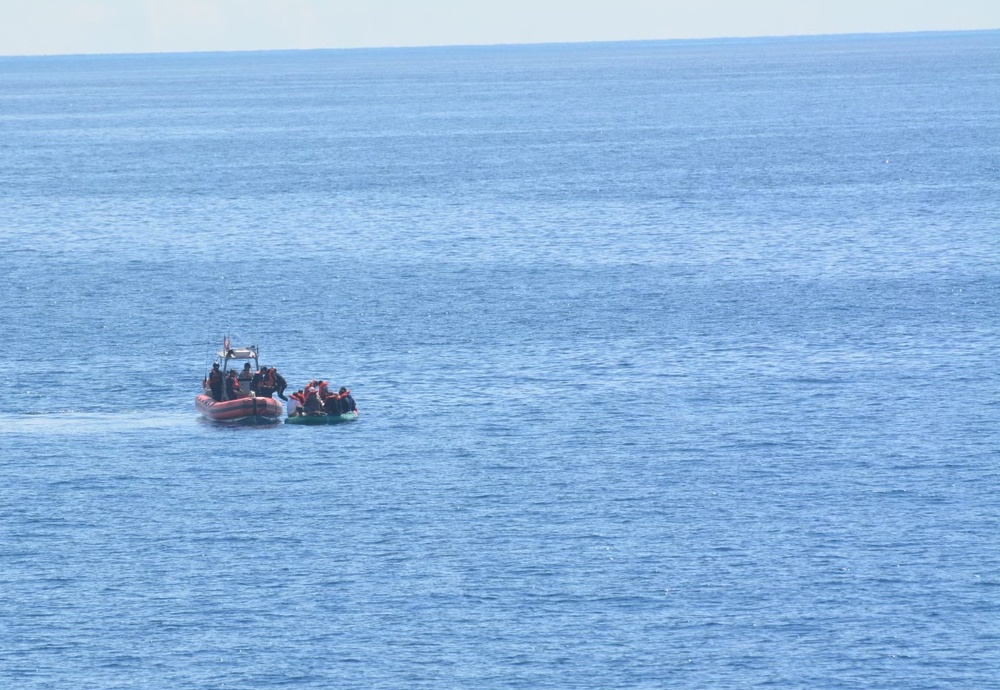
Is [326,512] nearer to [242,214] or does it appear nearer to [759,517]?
[759,517]

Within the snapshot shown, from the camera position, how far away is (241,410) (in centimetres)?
6531

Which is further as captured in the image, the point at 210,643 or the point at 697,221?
the point at 697,221

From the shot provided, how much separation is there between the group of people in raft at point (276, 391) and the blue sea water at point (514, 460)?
1.22 metres

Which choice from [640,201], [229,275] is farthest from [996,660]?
[640,201]

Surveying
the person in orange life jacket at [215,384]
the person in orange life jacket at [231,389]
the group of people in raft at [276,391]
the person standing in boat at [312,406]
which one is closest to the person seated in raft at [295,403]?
the group of people in raft at [276,391]

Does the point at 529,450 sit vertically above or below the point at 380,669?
above

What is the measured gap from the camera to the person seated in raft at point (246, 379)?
67188mm

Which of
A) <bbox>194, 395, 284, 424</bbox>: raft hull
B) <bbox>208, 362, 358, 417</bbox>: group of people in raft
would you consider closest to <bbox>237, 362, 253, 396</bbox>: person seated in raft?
<bbox>208, 362, 358, 417</bbox>: group of people in raft

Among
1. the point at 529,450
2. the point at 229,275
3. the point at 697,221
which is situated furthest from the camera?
the point at 697,221

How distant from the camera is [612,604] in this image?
46156 mm

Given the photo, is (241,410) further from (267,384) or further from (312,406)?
(312,406)

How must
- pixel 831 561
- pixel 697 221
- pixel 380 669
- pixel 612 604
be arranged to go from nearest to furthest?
pixel 380 669 < pixel 612 604 < pixel 831 561 < pixel 697 221

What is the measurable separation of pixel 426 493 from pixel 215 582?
10.2 meters

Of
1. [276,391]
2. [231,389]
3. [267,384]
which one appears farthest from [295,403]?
[231,389]
